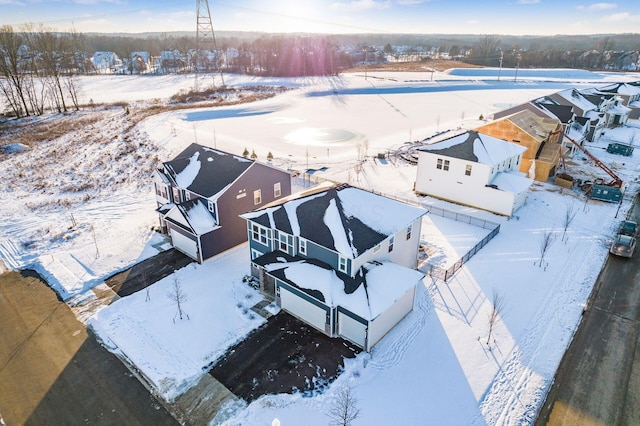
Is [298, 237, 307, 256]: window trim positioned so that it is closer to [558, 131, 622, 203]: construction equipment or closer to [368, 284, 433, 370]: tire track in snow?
[368, 284, 433, 370]: tire track in snow

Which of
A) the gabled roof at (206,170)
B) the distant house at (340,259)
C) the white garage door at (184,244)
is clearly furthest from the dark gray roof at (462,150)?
the white garage door at (184,244)

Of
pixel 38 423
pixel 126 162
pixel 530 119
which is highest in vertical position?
pixel 530 119

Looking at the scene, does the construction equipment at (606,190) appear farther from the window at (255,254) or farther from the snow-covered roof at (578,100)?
the window at (255,254)

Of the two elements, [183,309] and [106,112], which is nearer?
[183,309]

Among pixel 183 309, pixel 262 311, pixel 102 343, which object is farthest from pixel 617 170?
pixel 102 343

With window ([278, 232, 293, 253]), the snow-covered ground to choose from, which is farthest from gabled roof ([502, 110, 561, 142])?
window ([278, 232, 293, 253])

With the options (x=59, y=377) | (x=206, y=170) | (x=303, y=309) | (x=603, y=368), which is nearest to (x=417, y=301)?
(x=303, y=309)

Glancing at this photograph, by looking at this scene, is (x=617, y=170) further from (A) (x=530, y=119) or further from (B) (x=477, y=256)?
(B) (x=477, y=256)

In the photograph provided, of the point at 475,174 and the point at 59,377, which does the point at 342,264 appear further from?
the point at 475,174
